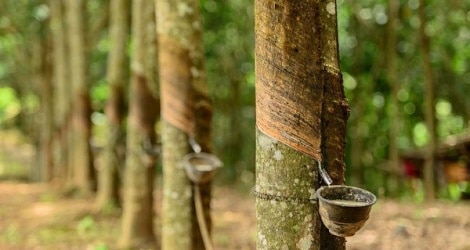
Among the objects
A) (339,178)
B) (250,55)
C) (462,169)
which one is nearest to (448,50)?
(462,169)

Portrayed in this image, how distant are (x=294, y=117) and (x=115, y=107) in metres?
7.21

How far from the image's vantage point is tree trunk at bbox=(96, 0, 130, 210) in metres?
9.27

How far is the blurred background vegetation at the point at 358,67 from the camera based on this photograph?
14.1 m

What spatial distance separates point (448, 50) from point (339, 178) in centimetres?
1307

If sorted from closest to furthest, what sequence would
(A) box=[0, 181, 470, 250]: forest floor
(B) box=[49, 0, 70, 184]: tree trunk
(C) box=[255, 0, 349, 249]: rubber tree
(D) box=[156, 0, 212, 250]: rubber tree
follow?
1. (C) box=[255, 0, 349, 249]: rubber tree
2. (D) box=[156, 0, 212, 250]: rubber tree
3. (A) box=[0, 181, 470, 250]: forest floor
4. (B) box=[49, 0, 70, 184]: tree trunk

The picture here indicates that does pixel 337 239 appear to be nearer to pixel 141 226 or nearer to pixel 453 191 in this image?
pixel 141 226

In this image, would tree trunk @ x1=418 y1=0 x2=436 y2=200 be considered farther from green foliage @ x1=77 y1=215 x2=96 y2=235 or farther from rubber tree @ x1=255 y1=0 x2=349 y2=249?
rubber tree @ x1=255 y1=0 x2=349 y2=249

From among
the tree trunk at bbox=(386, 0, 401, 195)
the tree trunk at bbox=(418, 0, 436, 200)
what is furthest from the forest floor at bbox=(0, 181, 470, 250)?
the tree trunk at bbox=(386, 0, 401, 195)

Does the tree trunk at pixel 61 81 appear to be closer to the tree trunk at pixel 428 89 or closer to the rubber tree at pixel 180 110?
the tree trunk at pixel 428 89

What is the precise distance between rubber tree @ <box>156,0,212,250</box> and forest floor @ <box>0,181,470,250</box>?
8.03 feet

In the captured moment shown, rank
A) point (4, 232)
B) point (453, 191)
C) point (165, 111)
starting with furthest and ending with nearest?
point (453, 191), point (4, 232), point (165, 111)

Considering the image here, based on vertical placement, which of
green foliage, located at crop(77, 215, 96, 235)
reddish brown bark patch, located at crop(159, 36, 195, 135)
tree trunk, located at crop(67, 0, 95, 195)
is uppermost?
reddish brown bark patch, located at crop(159, 36, 195, 135)

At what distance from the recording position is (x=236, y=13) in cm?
1594

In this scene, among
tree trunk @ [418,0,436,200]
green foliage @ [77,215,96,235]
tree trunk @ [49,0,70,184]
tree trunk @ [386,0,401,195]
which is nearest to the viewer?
green foliage @ [77,215,96,235]
